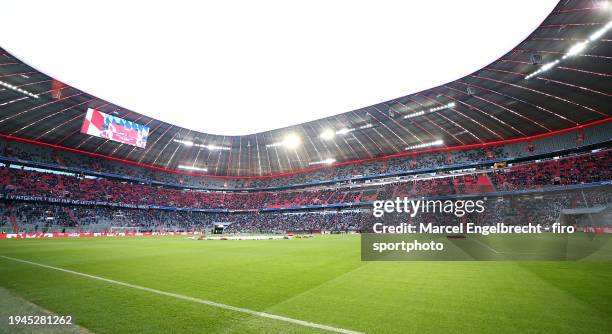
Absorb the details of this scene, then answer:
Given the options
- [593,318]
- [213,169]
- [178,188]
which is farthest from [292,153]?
[593,318]

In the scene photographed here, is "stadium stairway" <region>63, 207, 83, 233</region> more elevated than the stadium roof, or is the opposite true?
the stadium roof

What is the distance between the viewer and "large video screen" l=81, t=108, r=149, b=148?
3347cm

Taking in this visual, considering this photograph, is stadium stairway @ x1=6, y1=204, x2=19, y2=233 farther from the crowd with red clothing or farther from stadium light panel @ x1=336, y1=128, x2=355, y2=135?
stadium light panel @ x1=336, y1=128, x2=355, y2=135

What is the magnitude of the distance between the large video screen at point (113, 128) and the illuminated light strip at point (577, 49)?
48915 millimetres

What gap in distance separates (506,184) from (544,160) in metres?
6.32

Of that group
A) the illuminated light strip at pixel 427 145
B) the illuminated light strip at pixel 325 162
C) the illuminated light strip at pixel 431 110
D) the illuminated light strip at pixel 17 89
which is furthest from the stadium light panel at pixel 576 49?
the illuminated light strip at pixel 17 89

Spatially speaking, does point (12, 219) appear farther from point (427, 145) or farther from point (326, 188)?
point (427, 145)

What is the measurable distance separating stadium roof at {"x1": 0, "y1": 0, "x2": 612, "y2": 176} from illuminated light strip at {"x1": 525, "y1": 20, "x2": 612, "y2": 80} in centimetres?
6

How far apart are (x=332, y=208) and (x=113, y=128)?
3878 cm

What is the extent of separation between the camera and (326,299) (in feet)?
14.2

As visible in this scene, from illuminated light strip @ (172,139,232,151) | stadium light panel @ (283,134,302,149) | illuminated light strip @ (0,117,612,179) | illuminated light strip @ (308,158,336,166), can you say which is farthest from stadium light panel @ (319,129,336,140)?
illuminated light strip @ (172,139,232,151)

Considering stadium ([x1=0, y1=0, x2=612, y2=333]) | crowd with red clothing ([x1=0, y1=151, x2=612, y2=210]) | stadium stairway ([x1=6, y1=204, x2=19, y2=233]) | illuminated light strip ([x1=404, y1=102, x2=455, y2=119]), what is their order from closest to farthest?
1. stadium ([x1=0, y1=0, x2=612, y2=333])
2. stadium stairway ([x1=6, y1=204, x2=19, y2=233])
3. illuminated light strip ([x1=404, y1=102, x2=455, y2=119])
4. crowd with red clothing ([x1=0, y1=151, x2=612, y2=210])

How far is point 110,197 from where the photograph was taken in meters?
44.3

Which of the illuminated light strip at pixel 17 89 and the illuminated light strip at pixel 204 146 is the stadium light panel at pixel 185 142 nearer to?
the illuminated light strip at pixel 204 146
